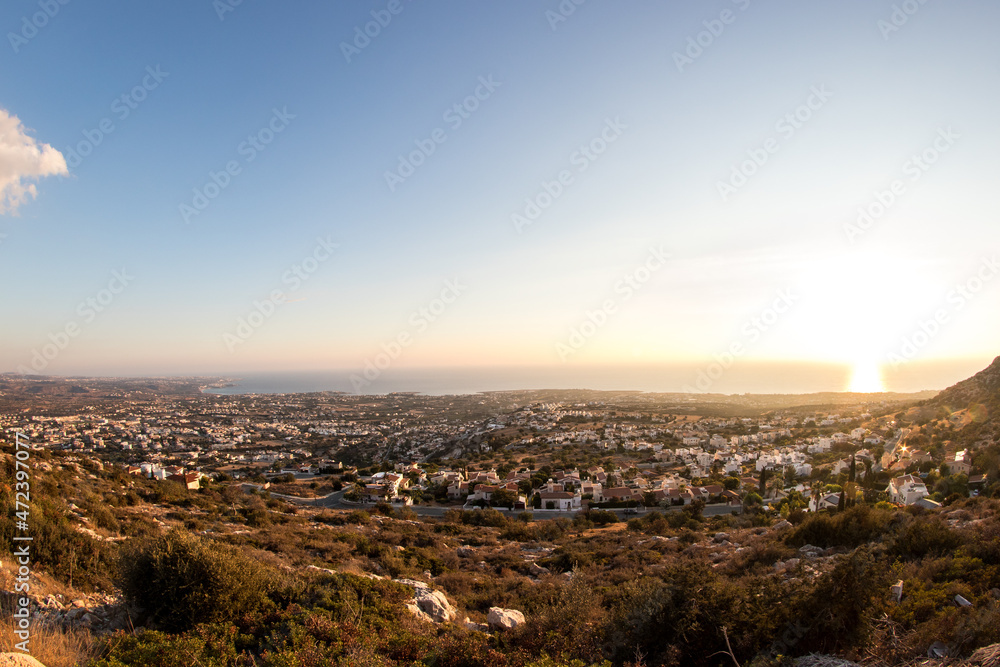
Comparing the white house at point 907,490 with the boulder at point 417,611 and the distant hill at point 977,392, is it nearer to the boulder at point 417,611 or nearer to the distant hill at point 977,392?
the distant hill at point 977,392

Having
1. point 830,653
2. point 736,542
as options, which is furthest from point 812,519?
point 830,653

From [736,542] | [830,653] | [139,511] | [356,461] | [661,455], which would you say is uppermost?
[830,653]

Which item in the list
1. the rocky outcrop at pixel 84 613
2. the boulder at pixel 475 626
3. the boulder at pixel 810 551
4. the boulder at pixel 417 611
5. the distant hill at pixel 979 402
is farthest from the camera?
the distant hill at pixel 979 402

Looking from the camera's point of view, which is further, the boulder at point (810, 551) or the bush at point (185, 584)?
the boulder at point (810, 551)

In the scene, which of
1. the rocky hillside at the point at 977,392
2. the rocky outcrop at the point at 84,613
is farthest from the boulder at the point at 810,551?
the rocky hillside at the point at 977,392

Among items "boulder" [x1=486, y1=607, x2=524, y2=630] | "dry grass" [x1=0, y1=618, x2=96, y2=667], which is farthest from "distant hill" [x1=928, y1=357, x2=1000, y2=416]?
"dry grass" [x1=0, y1=618, x2=96, y2=667]

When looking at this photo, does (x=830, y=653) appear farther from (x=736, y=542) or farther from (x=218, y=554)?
(x=736, y=542)
